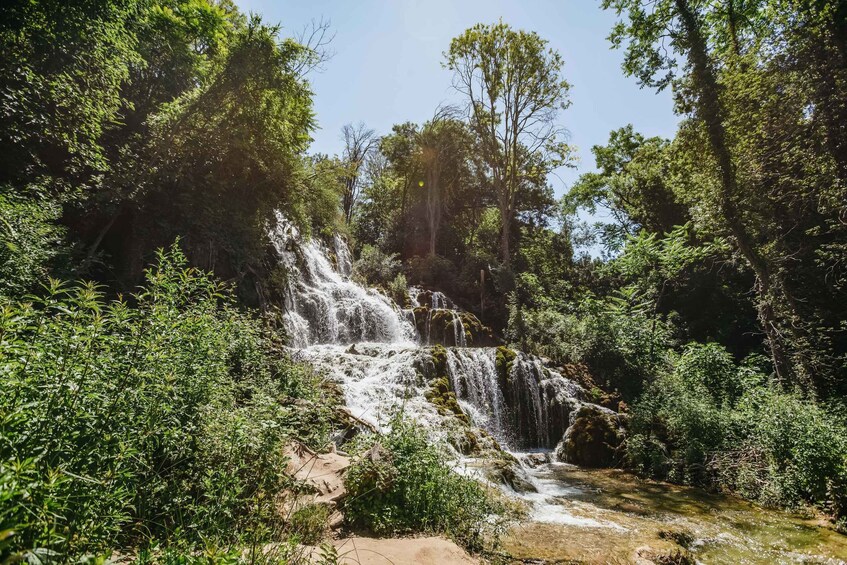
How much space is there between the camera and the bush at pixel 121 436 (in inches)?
73.9

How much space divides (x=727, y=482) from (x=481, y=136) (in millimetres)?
19734

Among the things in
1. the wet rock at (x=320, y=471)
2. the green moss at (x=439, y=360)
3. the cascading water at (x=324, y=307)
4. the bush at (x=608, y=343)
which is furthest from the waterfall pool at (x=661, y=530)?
the cascading water at (x=324, y=307)

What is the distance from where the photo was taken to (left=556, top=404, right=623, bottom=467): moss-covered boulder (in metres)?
10.4

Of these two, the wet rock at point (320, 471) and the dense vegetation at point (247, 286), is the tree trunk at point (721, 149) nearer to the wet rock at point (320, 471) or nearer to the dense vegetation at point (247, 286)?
the dense vegetation at point (247, 286)

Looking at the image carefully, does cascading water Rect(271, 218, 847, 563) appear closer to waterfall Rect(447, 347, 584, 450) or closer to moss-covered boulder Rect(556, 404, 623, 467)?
waterfall Rect(447, 347, 584, 450)

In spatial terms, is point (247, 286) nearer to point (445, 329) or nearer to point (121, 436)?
point (445, 329)

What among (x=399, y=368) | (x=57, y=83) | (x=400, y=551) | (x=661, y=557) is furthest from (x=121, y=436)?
(x=57, y=83)

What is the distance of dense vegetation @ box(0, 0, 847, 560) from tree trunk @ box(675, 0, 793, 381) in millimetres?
56

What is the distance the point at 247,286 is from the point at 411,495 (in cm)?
989

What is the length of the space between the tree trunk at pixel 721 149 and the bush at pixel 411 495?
33.6ft

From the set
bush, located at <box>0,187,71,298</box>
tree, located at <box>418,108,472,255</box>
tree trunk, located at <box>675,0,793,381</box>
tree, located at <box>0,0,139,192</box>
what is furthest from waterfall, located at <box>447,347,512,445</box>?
tree, located at <box>418,108,472,255</box>

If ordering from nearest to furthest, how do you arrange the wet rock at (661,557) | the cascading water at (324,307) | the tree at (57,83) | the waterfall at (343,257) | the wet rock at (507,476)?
the wet rock at (661,557) < the wet rock at (507,476) < the tree at (57,83) < the cascading water at (324,307) < the waterfall at (343,257)

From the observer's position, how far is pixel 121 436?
2449mm

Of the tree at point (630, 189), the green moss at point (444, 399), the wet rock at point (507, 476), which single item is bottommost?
the wet rock at point (507, 476)
